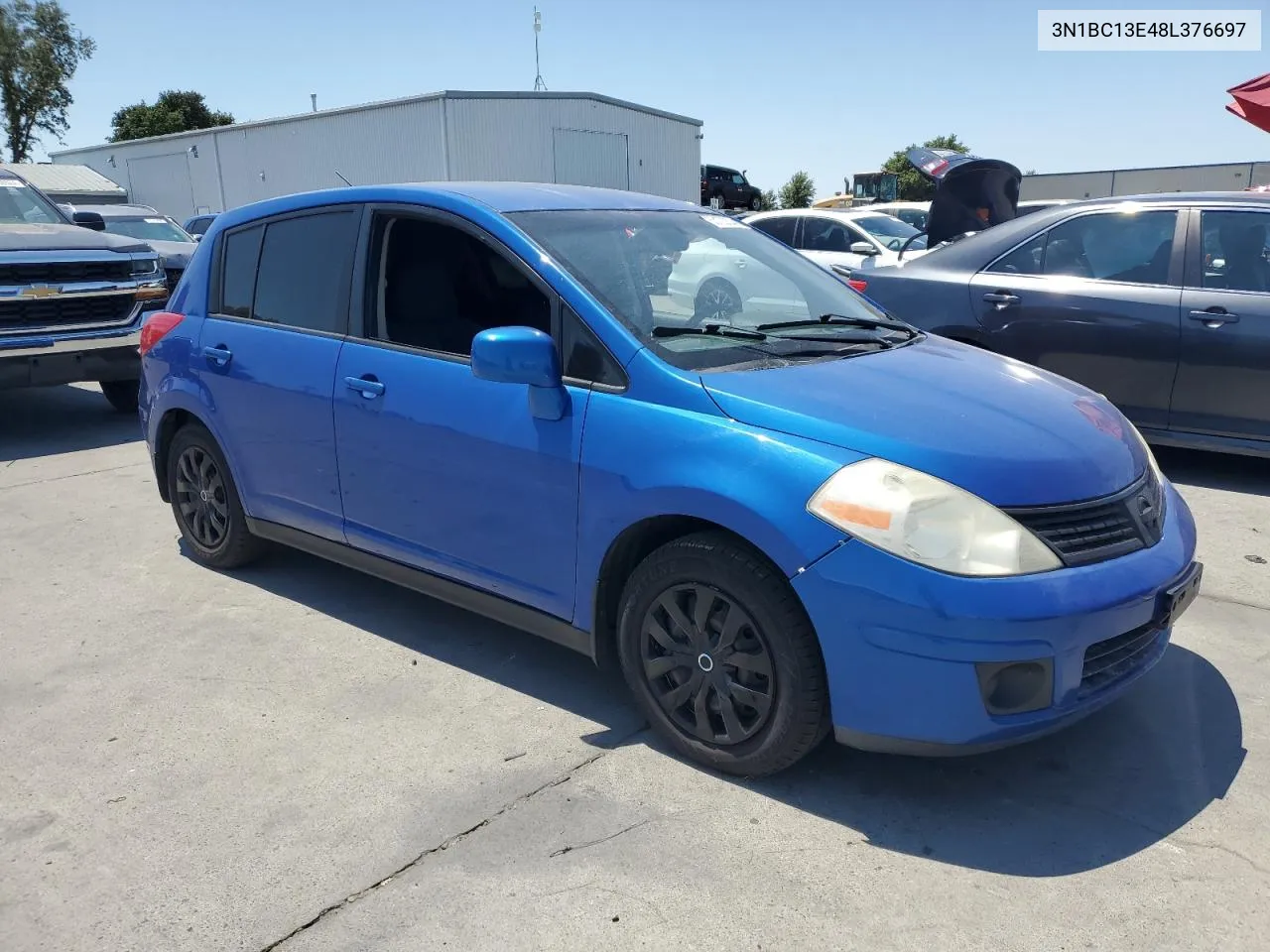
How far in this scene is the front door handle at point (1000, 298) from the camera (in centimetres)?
610

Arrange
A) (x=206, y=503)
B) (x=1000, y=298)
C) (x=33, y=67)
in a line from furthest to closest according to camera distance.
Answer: (x=33, y=67)
(x=1000, y=298)
(x=206, y=503)

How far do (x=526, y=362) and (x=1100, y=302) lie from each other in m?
4.23

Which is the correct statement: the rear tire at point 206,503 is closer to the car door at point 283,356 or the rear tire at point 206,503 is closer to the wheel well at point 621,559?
the car door at point 283,356

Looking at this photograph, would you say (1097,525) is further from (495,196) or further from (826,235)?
(826,235)

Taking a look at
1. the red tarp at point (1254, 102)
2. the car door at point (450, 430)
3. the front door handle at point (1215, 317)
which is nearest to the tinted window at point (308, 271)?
the car door at point (450, 430)

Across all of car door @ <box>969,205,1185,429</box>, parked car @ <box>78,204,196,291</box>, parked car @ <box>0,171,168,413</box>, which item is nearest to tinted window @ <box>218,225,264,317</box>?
parked car @ <box>0,171,168,413</box>

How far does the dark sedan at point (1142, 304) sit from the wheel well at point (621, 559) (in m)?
3.94

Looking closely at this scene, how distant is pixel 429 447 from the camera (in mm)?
3453

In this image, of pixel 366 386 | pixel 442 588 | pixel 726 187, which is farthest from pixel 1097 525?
pixel 726 187

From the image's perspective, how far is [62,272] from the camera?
25.2 ft

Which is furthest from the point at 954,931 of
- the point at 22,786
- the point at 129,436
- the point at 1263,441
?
the point at 129,436

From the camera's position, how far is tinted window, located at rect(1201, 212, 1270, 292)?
18.3ft

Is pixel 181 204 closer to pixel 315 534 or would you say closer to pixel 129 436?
pixel 129 436

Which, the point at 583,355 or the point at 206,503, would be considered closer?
the point at 583,355
